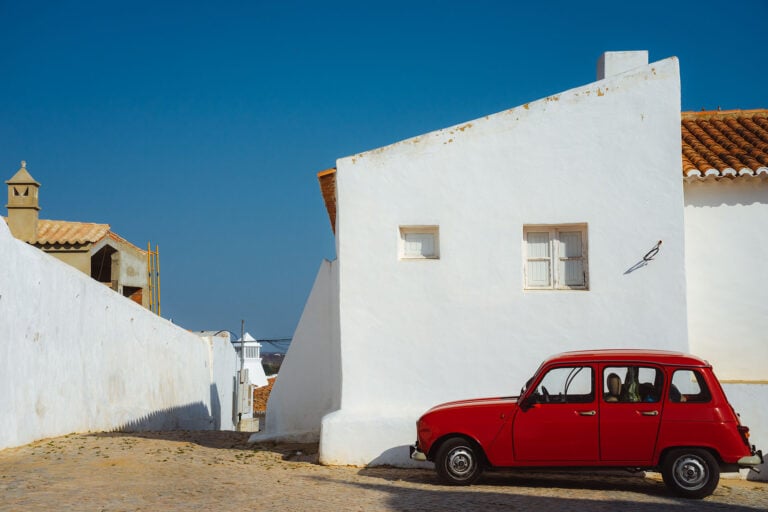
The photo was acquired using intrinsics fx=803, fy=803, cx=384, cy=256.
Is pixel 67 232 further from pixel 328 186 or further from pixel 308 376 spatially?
pixel 328 186

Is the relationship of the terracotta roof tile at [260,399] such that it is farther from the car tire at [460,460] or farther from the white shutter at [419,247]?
the car tire at [460,460]

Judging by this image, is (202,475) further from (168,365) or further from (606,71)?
(168,365)

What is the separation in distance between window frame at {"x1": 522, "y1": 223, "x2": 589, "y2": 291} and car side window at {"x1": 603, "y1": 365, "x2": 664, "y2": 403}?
1.98 metres

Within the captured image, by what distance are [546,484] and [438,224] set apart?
144 inches

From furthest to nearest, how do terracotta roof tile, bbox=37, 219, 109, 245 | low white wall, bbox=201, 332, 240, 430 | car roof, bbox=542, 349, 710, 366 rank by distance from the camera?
1. terracotta roof tile, bbox=37, 219, 109, 245
2. low white wall, bbox=201, 332, 240, 430
3. car roof, bbox=542, 349, 710, 366

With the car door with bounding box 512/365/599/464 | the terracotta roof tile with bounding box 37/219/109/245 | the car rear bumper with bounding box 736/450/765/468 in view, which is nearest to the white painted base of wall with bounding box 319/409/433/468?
the car door with bounding box 512/365/599/464

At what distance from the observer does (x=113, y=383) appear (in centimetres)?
1638

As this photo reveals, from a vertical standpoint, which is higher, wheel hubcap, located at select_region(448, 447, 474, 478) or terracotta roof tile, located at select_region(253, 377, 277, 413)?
wheel hubcap, located at select_region(448, 447, 474, 478)

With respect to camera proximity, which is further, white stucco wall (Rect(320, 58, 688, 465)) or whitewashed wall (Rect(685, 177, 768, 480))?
whitewashed wall (Rect(685, 177, 768, 480))

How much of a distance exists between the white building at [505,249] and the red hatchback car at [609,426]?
5.00 ft

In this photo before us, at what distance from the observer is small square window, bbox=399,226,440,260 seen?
11070 mm

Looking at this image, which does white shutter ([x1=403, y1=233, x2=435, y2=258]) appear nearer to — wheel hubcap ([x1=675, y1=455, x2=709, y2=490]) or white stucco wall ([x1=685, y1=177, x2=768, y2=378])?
white stucco wall ([x1=685, y1=177, x2=768, y2=378])

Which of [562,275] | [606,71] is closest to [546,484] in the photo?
[562,275]

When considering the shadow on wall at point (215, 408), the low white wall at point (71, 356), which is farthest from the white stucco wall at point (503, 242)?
the shadow on wall at point (215, 408)
